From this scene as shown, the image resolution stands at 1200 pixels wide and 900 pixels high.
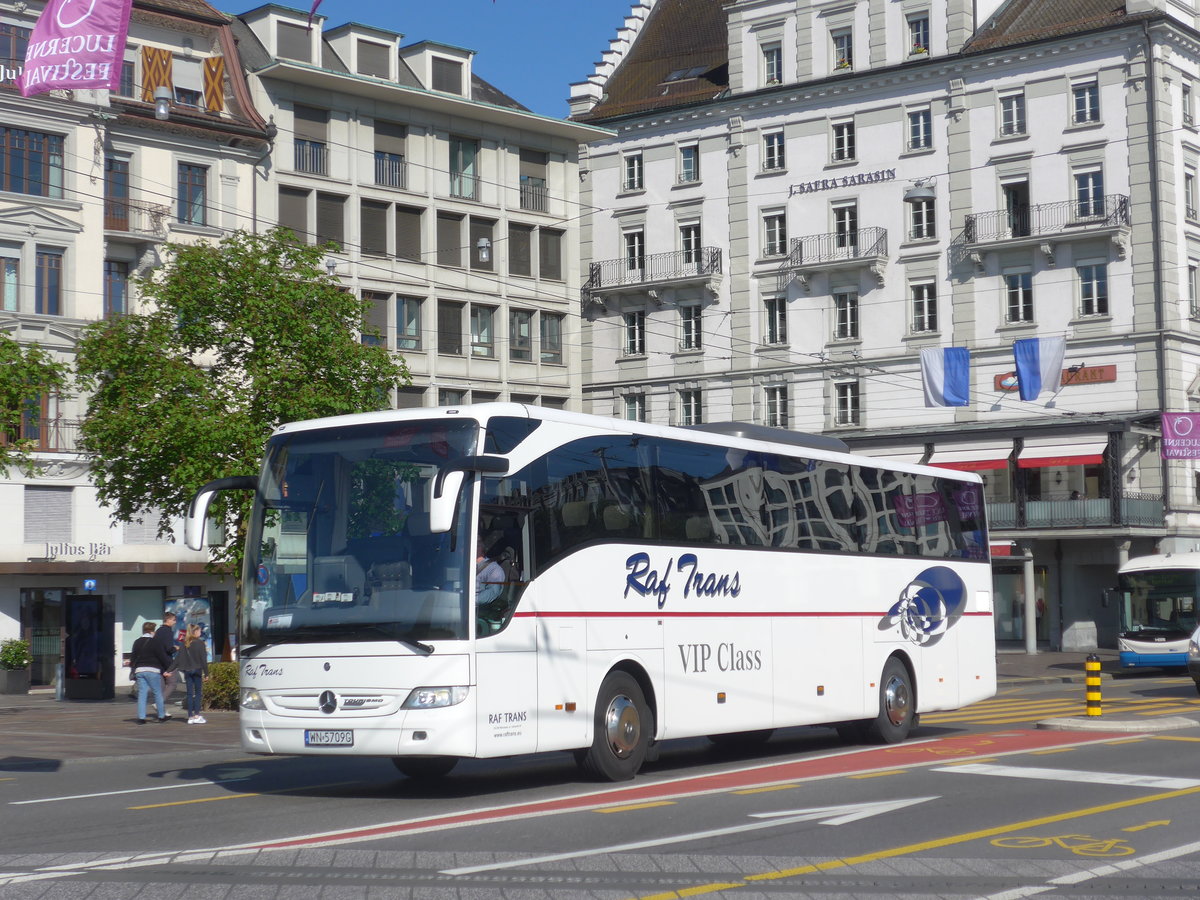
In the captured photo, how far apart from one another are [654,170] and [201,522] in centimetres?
5078

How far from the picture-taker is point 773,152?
60625mm

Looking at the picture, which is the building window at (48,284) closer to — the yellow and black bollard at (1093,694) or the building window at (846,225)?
the building window at (846,225)

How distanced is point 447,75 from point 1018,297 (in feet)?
68.3

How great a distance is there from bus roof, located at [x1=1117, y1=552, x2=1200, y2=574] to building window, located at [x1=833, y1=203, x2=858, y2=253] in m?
18.1

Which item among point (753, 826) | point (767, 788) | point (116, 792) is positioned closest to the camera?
point (753, 826)

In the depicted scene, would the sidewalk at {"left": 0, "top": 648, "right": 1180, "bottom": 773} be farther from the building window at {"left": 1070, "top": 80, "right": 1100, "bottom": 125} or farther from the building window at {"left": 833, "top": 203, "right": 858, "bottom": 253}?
the building window at {"left": 833, "top": 203, "right": 858, "bottom": 253}

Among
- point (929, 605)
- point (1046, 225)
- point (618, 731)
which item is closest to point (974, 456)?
point (1046, 225)

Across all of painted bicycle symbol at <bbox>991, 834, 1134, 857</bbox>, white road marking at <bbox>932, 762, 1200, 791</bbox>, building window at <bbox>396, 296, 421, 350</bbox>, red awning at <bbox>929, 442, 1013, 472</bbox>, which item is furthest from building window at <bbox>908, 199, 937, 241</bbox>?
painted bicycle symbol at <bbox>991, 834, 1134, 857</bbox>

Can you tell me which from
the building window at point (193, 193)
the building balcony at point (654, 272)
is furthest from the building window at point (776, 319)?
the building window at point (193, 193)

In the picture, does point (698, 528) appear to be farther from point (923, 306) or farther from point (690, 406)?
point (690, 406)

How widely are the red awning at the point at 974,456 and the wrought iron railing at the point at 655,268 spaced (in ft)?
35.7

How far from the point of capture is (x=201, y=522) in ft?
45.5

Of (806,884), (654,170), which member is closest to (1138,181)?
(654,170)

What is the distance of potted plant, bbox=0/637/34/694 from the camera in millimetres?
38469
